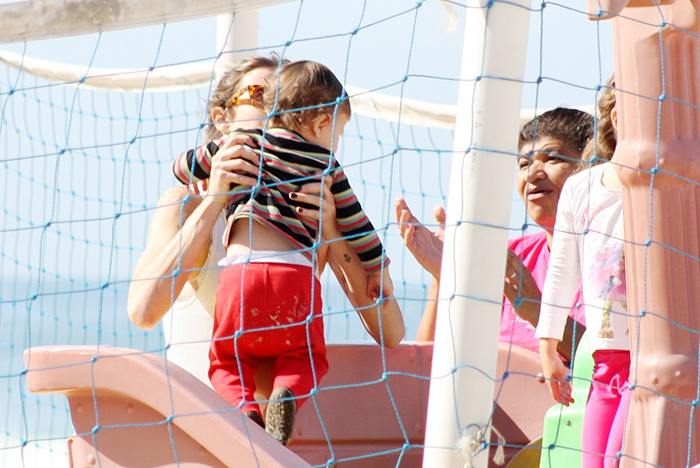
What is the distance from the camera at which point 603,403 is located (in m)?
1.70

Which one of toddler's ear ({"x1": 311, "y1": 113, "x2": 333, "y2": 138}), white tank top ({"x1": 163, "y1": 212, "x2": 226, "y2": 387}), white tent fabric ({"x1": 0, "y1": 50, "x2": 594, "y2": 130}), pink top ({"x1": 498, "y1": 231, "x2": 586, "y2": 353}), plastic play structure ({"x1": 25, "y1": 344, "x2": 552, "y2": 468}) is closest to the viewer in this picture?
plastic play structure ({"x1": 25, "y1": 344, "x2": 552, "y2": 468})

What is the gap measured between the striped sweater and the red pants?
0.27 ft

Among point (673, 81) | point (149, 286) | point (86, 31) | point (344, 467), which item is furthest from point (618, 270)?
point (86, 31)

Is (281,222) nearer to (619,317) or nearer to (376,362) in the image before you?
(376,362)

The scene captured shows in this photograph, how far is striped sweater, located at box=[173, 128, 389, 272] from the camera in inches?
69.1

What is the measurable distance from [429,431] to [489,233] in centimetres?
30

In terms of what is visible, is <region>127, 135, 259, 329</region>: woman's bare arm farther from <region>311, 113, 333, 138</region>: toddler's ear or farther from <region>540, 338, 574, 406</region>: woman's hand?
<region>540, 338, 574, 406</region>: woman's hand

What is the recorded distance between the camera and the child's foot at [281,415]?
1573 mm

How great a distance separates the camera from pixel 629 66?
135cm

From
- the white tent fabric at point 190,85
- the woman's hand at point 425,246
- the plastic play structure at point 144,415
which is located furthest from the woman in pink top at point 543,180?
the plastic play structure at point 144,415

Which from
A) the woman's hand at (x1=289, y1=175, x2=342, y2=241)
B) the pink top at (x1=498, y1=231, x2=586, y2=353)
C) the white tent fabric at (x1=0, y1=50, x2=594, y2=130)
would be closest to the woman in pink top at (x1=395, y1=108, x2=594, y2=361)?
the pink top at (x1=498, y1=231, x2=586, y2=353)

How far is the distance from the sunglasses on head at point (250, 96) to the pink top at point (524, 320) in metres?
0.75

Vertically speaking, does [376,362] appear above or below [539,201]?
below

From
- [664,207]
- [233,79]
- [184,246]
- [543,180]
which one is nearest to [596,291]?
[664,207]
